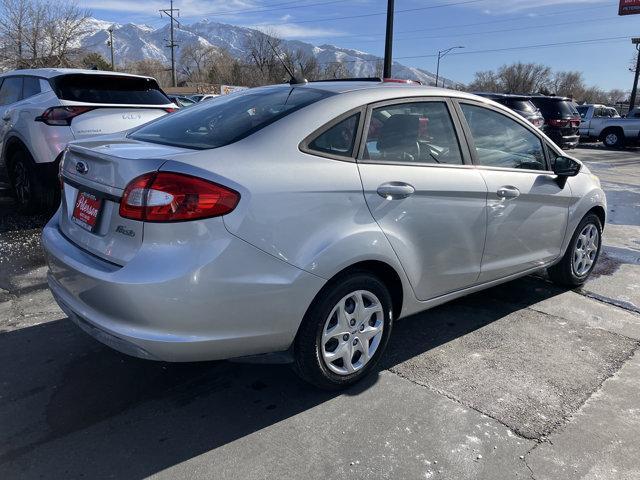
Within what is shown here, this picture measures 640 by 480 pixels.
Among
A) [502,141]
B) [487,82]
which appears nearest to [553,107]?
[502,141]

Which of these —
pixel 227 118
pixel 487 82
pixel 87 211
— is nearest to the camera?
pixel 87 211

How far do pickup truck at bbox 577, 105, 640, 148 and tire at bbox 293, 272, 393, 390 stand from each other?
2381 centimetres

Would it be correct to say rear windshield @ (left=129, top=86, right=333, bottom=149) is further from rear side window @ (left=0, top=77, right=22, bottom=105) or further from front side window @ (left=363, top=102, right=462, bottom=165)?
rear side window @ (left=0, top=77, right=22, bottom=105)

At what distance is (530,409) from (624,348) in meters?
1.22

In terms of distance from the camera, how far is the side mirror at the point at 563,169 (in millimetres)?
4164

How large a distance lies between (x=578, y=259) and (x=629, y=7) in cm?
3364

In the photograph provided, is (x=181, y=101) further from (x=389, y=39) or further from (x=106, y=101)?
(x=106, y=101)

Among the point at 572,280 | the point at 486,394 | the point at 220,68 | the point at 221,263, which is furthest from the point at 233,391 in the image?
the point at 220,68

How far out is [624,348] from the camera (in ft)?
12.1

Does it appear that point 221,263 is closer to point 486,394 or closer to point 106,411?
point 106,411

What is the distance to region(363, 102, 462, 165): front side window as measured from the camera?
3039 millimetres

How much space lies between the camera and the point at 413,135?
10.7ft

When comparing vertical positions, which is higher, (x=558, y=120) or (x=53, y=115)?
(x=558, y=120)

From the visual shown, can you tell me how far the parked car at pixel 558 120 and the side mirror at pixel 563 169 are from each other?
14899 millimetres
